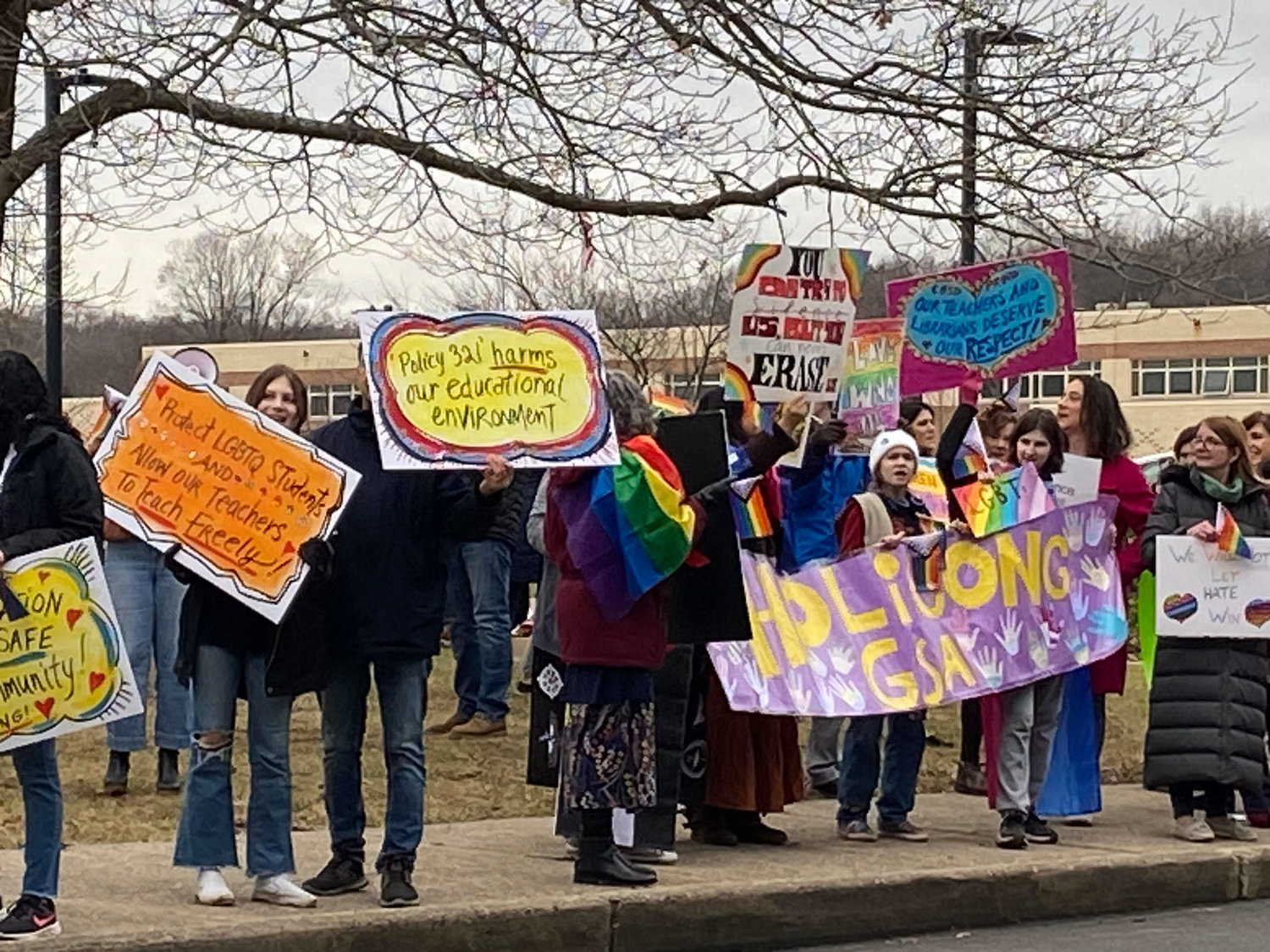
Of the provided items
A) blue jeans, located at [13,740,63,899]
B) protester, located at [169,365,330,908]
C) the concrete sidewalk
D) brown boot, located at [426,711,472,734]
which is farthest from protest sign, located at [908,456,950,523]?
blue jeans, located at [13,740,63,899]

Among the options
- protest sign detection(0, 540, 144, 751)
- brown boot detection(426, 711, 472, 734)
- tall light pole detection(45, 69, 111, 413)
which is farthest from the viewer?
brown boot detection(426, 711, 472, 734)

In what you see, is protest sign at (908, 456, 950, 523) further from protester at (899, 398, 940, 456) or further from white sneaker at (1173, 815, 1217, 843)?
white sneaker at (1173, 815, 1217, 843)

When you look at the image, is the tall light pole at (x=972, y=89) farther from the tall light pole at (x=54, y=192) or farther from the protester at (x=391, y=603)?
the protester at (x=391, y=603)

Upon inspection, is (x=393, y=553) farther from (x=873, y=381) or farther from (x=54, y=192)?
(x=54, y=192)

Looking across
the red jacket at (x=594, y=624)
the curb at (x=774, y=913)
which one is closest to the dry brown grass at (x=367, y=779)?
the curb at (x=774, y=913)

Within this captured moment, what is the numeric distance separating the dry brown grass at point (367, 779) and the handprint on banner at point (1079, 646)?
1762 mm

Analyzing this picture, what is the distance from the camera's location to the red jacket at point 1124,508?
31.2ft

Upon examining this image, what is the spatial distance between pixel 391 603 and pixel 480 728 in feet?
14.6

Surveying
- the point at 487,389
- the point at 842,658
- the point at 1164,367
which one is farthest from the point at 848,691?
the point at 1164,367

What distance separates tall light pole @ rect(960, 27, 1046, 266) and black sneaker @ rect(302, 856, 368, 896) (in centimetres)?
540

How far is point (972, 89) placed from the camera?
1127 cm

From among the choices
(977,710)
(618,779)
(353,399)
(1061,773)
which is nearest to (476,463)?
(353,399)

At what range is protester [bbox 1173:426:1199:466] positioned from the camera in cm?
930

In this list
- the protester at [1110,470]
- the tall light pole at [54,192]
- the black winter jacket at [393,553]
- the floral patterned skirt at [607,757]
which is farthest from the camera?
the tall light pole at [54,192]
